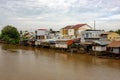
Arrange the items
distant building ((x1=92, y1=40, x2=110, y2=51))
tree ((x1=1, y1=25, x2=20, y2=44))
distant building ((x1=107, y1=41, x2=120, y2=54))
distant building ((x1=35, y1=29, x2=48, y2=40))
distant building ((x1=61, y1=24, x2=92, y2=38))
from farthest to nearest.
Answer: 1. tree ((x1=1, y1=25, x2=20, y2=44))
2. distant building ((x1=35, y1=29, x2=48, y2=40))
3. distant building ((x1=61, y1=24, x2=92, y2=38))
4. distant building ((x1=92, y1=40, x2=110, y2=51))
5. distant building ((x1=107, y1=41, x2=120, y2=54))

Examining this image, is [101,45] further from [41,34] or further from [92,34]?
[41,34]

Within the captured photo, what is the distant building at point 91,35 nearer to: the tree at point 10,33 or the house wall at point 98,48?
the house wall at point 98,48

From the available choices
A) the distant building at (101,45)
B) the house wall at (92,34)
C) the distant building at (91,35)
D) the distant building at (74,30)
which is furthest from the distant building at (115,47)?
the distant building at (74,30)

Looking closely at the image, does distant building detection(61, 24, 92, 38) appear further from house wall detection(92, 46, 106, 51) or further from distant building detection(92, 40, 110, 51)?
distant building detection(92, 40, 110, 51)

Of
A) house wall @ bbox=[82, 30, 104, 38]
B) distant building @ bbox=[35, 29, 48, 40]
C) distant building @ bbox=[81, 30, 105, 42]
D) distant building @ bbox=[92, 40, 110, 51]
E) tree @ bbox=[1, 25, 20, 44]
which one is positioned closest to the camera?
distant building @ bbox=[92, 40, 110, 51]

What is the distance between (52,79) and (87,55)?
1487 cm

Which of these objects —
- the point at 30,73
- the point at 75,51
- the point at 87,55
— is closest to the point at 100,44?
the point at 87,55

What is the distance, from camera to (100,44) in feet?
98.7

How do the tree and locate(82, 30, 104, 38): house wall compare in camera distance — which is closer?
locate(82, 30, 104, 38): house wall

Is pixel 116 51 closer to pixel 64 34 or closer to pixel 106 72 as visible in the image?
pixel 106 72

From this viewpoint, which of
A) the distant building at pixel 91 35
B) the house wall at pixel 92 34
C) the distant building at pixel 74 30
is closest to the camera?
the distant building at pixel 91 35

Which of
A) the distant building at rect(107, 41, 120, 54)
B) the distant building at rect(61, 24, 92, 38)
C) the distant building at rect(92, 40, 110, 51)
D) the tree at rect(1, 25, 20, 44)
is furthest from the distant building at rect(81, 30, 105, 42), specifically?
the tree at rect(1, 25, 20, 44)

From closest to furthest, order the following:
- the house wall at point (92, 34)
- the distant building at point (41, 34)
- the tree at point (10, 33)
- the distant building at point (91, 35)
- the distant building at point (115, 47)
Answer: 1. the distant building at point (115, 47)
2. the distant building at point (91, 35)
3. the house wall at point (92, 34)
4. the distant building at point (41, 34)
5. the tree at point (10, 33)

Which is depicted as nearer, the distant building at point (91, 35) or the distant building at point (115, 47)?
the distant building at point (115, 47)
